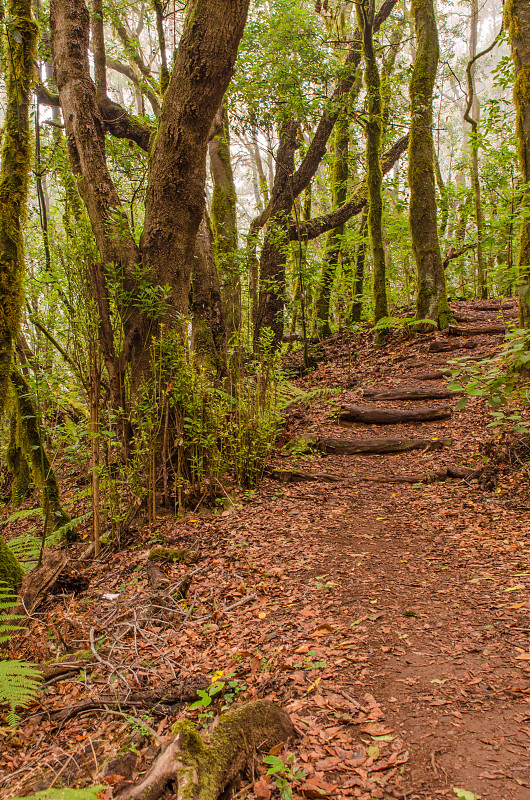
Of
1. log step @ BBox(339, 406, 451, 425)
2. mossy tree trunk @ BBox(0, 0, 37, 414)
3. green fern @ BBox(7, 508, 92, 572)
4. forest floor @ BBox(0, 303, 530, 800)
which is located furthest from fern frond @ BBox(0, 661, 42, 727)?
log step @ BBox(339, 406, 451, 425)

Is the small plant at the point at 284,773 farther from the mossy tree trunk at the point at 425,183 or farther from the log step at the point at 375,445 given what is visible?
the mossy tree trunk at the point at 425,183

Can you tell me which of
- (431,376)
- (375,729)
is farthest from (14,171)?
(431,376)

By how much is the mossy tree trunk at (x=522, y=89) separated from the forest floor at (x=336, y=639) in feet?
7.09

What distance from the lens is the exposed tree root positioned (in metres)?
1.51

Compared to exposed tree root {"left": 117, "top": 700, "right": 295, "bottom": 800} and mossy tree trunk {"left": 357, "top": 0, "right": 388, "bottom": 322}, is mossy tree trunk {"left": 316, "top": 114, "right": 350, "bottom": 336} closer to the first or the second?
mossy tree trunk {"left": 357, "top": 0, "right": 388, "bottom": 322}

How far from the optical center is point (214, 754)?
5.38ft

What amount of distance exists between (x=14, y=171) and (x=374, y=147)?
7.63 meters

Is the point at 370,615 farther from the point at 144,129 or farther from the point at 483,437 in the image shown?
the point at 144,129

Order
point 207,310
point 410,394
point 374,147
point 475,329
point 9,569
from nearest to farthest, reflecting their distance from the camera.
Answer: point 9,569, point 207,310, point 410,394, point 475,329, point 374,147

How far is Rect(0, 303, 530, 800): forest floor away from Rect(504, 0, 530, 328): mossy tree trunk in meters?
2.16

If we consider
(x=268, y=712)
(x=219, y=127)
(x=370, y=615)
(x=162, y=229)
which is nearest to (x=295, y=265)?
(x=219, y=127)

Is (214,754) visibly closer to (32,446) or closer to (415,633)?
(415,633)

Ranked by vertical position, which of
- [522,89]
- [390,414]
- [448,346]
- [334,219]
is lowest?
[390,414]

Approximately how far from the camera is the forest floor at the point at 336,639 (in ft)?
5.63
